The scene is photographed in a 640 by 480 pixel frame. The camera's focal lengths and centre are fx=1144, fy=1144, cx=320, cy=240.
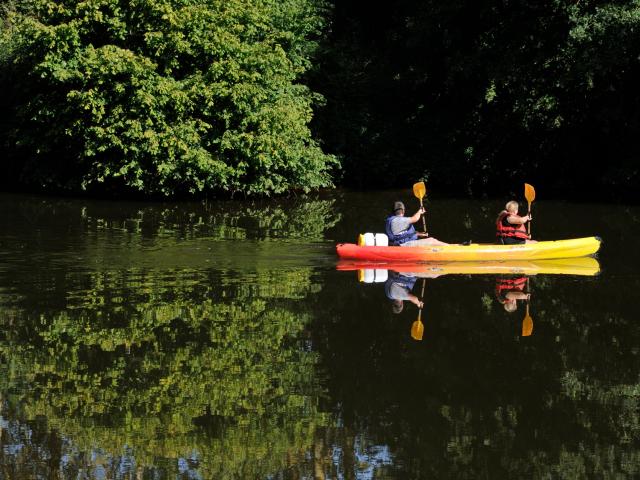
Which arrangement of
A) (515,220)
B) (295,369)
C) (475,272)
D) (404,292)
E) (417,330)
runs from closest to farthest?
(295,369)
(417,330)
(404,292)
(475,272)
(515,220)

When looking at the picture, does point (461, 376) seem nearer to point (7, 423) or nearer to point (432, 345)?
point (432, 345)

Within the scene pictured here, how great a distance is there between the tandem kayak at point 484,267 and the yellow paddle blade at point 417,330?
3727 mm

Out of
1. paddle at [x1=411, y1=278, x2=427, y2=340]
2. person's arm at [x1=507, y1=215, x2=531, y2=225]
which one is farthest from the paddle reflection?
paddle at [x1=411, y1=278, x2=427, y2=340]

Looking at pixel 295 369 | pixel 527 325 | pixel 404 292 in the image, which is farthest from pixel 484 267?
pixel 295 369

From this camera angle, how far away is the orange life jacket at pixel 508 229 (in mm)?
19344

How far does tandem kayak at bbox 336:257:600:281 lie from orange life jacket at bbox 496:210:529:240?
0.56 metres

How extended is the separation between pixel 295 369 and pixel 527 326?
3.55m

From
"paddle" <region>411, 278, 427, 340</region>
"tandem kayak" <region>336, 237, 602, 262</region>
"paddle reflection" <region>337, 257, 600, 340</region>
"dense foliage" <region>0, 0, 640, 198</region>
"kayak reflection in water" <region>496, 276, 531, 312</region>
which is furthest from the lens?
"dense foliage" <region>0, 0, 640, 198</region>

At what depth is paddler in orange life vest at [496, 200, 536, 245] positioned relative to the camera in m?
19.3

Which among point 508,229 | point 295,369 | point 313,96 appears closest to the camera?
point 295,369

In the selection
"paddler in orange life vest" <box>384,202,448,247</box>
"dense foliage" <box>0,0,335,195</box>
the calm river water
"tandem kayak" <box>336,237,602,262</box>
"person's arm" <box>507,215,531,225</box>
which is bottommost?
the calm river water

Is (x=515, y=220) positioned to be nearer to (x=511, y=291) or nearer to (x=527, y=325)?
(x=511, y=291)

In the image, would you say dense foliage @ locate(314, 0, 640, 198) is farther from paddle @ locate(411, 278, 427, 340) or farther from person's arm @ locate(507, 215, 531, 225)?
paddle @ locate(411, 278, 427, 340)

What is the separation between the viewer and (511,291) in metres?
16.4
